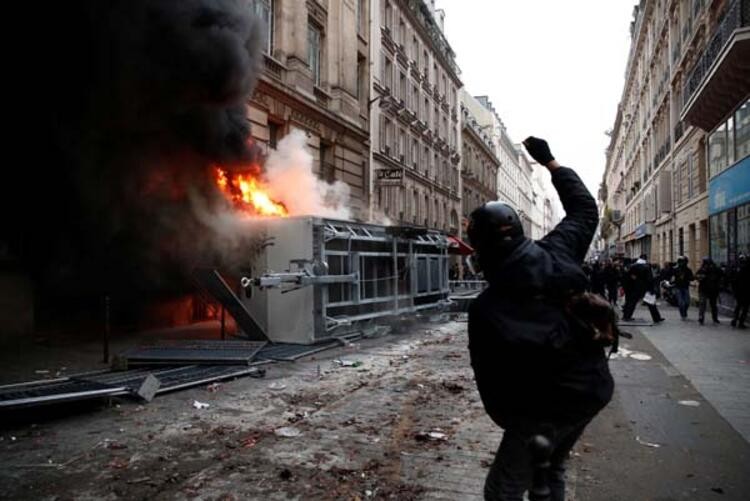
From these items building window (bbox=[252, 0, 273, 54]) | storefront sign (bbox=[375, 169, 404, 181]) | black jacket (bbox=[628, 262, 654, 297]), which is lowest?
black jacket (bbox=[628, 262, 654, 297])

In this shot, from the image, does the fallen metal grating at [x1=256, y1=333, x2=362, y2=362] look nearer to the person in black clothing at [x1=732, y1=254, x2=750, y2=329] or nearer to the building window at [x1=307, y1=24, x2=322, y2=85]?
the person in black clothing at [x1=732, y1=254, x2=750, y2=329]

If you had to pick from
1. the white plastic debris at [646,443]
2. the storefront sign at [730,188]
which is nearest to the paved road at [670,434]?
the white plastic debris at [646,443]

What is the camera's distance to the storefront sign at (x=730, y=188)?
13266 millimetres

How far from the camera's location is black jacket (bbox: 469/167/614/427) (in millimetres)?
1983

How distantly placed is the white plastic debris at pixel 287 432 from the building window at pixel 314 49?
51.5 feet

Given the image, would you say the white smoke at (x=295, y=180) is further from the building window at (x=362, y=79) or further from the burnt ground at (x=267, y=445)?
the burnt ground at (x=267, y=445)

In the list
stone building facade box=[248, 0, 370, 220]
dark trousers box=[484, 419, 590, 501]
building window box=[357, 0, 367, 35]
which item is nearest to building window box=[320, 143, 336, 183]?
stone building facade box=[248, 0, 370, 220]

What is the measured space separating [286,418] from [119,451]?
1.45m

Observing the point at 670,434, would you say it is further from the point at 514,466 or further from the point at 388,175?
the point at 388,175

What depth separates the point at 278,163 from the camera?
1452 centimetres

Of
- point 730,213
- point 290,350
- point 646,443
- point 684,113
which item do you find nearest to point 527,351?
point 646,443

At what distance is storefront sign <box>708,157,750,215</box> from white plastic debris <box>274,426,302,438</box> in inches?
497

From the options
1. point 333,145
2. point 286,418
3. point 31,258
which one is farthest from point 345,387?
point 333,145

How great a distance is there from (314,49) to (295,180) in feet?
24.0
